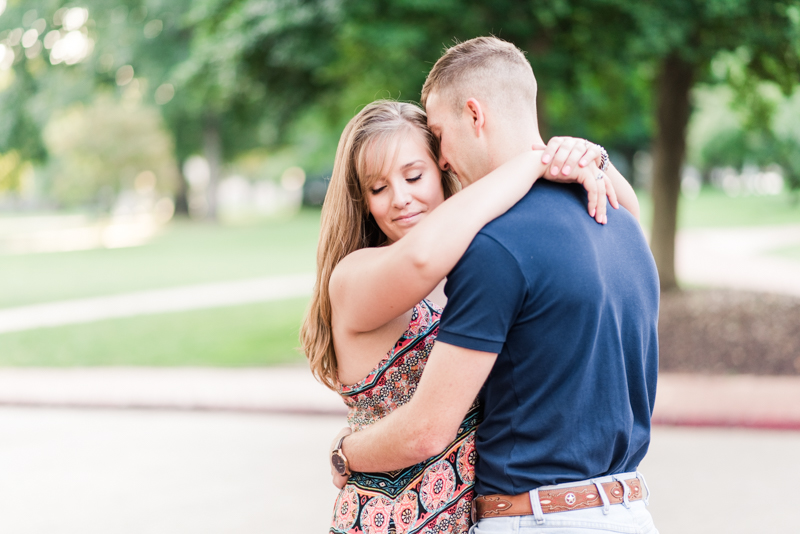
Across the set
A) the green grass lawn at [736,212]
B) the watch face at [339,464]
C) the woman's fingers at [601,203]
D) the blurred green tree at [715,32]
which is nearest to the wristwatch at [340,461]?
the watch face at [339,464]

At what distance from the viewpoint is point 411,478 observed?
1975 millimetres

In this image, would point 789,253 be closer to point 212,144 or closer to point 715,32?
point 715,32

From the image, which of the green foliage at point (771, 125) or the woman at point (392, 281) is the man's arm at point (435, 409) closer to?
Result: the woman at point (392, 281)

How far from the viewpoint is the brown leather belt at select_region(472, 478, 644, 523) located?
1.69 m

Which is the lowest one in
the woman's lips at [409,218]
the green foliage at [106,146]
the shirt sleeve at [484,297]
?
the shirt sleeve at [484,297]

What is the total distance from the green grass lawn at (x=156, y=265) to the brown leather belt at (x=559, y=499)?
16539 millimetres

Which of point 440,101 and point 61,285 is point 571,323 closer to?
point 440,101

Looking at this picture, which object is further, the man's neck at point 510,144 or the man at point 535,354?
the man's neck at point 510,144

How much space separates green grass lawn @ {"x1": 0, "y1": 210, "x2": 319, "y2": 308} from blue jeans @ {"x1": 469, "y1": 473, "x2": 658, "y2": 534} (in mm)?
16587

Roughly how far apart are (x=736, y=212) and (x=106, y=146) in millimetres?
31123

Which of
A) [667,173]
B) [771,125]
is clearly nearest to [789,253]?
[771,125]

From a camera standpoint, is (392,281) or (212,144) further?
(212,144)

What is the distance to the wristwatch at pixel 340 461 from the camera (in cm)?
199

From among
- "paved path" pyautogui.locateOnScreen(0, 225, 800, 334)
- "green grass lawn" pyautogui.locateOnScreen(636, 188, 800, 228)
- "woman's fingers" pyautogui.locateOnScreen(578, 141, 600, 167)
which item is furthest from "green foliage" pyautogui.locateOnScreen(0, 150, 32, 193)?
"green grass lawn" pyautogui.locateOnScreen(636, 188, 800, 228)
